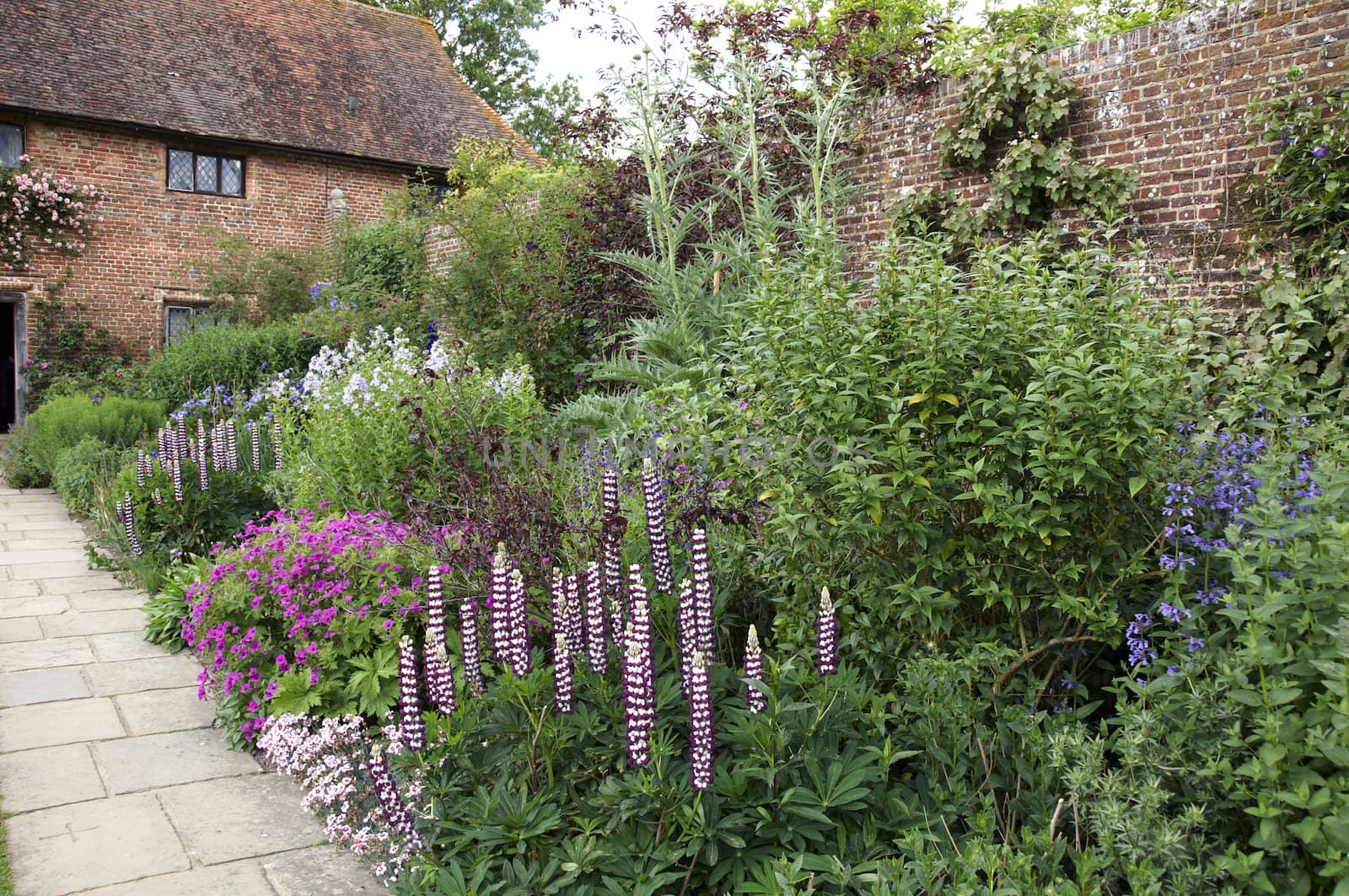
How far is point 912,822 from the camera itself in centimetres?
238

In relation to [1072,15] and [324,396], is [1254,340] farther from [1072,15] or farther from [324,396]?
[1072,15]

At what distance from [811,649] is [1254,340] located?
4.07 metres

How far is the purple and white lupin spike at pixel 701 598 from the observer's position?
2.57 m

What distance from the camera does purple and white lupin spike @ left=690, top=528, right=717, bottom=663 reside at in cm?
257

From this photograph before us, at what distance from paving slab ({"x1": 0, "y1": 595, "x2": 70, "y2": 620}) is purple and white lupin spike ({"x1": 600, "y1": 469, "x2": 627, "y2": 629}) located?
4.26 metres

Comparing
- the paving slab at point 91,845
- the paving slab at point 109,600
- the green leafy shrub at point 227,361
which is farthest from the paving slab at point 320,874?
the green leafy shrub at point 227,361

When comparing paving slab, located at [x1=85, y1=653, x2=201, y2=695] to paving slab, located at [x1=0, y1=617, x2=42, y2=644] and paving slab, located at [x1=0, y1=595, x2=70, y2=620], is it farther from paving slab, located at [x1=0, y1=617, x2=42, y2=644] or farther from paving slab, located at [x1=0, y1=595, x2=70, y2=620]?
paving slab, located at [x1=0, y1=595, x2=70, y2=620]

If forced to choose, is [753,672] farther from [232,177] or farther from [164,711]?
[232,177]

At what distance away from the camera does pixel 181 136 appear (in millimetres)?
16312

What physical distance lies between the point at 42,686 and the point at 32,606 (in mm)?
1642

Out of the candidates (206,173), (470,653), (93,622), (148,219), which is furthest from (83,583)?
(206,173)

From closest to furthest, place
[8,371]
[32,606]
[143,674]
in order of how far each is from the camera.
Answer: [143,674] → [32,606] → [8,371]

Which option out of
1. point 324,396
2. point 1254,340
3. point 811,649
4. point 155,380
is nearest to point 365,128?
point 155,380

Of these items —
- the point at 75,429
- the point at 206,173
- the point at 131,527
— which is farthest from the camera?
the point at 206,173
